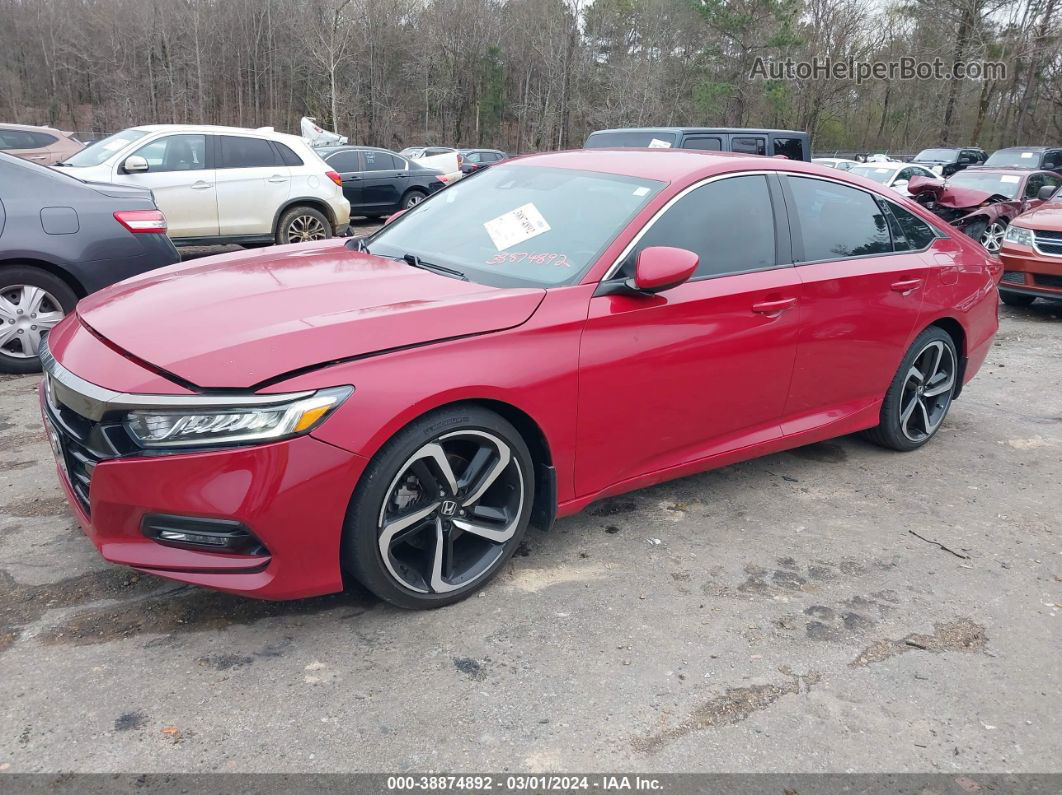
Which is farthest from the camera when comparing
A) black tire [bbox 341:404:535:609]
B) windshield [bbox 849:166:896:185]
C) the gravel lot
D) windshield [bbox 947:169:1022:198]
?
windshield [bbox 849:166:896:185]

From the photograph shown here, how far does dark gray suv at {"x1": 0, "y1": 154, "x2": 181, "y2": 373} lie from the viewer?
5348mm

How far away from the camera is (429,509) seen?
111 inches

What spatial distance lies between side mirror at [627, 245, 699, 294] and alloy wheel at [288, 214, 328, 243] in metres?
7.92

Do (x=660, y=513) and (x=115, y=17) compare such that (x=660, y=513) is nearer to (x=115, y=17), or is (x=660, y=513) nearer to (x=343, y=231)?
(x=343, y=231)

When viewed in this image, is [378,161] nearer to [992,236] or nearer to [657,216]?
[992,236]

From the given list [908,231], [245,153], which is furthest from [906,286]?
[245,153]

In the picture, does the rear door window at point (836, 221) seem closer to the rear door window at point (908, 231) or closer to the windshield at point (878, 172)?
the rear door window at point (908, 231)

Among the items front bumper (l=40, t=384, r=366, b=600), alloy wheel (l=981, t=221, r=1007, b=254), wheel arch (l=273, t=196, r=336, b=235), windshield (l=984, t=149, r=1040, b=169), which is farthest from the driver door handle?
windshield (l=984, t=149, r=1040, b=169)

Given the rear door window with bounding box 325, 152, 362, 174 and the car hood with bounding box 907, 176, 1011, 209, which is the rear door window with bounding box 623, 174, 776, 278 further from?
the rear door window with bounding box 325, 152, 362, 174

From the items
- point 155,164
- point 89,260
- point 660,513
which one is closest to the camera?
point 660,513

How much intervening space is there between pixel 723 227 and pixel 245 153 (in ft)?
25.7

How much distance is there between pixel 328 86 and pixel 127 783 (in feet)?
171

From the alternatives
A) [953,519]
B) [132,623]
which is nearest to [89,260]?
[132,623]

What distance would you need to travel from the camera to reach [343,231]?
10953 millimetres
